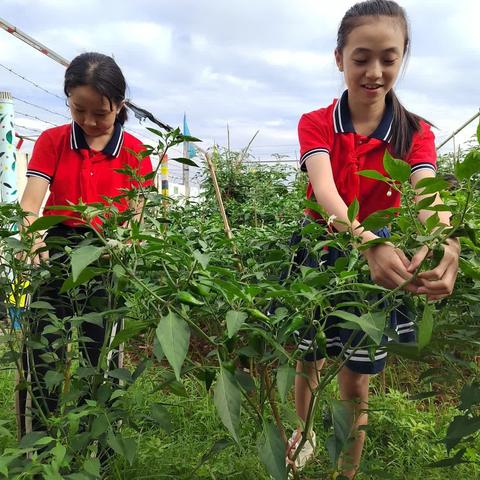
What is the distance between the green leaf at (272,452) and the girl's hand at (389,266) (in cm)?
29

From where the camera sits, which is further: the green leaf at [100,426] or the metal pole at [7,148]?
the metal pole at [7,148]

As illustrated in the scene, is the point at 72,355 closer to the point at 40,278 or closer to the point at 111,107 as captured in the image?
the point at 40,278

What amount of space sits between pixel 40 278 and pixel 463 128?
228 cm

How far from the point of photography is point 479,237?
917 mm

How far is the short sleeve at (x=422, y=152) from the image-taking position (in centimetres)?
147

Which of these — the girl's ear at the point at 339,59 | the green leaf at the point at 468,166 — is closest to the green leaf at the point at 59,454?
the green leaf at the point at 468,166

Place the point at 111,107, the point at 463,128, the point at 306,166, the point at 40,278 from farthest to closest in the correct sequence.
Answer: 1. the point at 463,128
2. the point at 111,107
3. the point at 306,166
4. the point at 40,278

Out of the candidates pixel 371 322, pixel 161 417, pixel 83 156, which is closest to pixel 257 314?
pixel 371 322

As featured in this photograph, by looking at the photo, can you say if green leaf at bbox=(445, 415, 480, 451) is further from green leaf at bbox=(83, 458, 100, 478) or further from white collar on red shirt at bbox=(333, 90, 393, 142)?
white collar on red shirt at bbox=(333, 90, 393, 142)

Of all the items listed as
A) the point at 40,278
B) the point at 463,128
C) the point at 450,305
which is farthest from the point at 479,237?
the point at 463,128

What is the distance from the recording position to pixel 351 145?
5.02 ft

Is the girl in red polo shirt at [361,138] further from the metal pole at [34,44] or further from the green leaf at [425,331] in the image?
the metal pole at [34,44]

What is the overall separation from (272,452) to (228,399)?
142 millimetres

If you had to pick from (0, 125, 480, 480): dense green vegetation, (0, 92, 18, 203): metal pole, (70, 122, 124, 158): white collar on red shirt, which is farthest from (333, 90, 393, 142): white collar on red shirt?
(0, 92, 18, 203): metal pole
